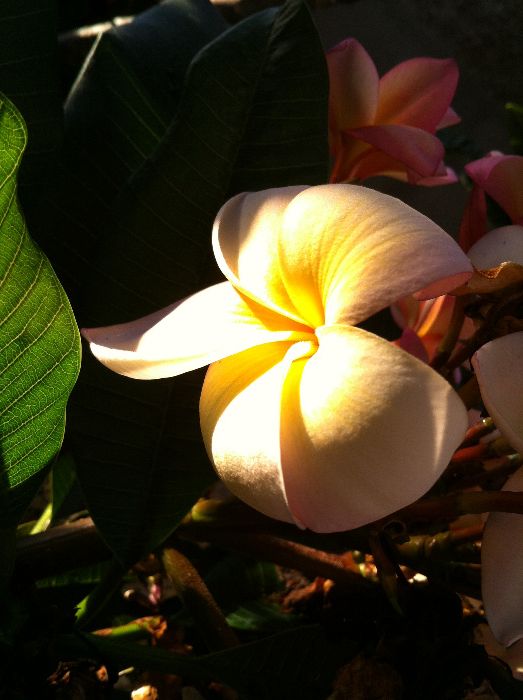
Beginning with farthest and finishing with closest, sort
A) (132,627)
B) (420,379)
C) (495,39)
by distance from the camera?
(495,39), (132,627), (420,379)

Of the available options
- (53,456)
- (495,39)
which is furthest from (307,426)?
(495,39)

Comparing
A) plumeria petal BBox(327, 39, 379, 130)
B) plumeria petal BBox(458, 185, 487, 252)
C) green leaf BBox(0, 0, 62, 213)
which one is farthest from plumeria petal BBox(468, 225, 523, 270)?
green leaf BBox(0, 0, 62, 213)

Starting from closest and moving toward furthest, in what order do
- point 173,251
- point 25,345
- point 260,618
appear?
1. point 25,345
2. point 173,251
3. point 260,618

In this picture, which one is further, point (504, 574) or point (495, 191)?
point (495, 191)

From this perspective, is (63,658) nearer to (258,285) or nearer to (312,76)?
(258,285)

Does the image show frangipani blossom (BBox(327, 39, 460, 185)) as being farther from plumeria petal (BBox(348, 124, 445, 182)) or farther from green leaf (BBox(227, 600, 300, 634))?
green leaf (BBox(227, 600, 300, 634))

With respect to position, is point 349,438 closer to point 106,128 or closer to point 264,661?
point 264,661

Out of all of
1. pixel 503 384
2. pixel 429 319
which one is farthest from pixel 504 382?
pixel 429 319
